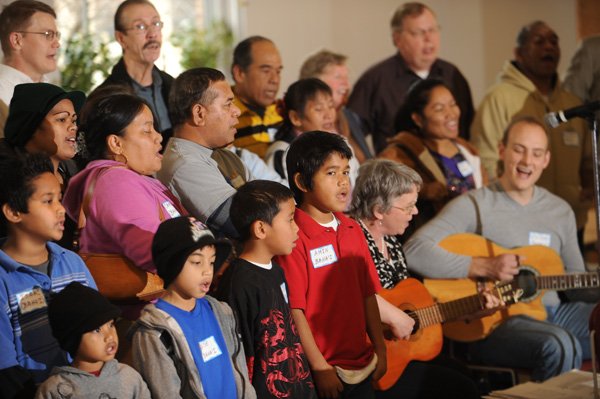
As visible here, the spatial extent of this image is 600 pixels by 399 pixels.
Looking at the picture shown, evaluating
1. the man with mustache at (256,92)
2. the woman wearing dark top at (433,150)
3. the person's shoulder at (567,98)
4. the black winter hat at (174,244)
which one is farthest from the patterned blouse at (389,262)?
the person's shoulder at (567,98)

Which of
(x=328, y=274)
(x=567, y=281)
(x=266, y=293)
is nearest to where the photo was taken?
(x=266, y=293)

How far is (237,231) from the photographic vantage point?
138 inches

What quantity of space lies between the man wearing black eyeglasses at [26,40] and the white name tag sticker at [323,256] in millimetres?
1558

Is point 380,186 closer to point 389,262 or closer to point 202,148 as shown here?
point 389,262

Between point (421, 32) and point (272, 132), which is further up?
point (421, 32)

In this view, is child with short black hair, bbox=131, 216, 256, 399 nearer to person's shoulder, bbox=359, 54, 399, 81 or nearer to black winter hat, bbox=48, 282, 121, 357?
black winter hat, bbox=48, 282, 121, 357

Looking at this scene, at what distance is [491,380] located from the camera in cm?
511

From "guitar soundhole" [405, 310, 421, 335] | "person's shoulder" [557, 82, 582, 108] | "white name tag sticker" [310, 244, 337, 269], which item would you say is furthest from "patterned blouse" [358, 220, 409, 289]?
"person's shoulder" [557, 82, 582, 108]

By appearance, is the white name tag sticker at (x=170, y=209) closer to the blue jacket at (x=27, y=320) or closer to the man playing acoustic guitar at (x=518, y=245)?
the blue jacket at (x=27, y=320)

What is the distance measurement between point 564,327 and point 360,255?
1.79m

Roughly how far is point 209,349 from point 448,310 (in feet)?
5.96

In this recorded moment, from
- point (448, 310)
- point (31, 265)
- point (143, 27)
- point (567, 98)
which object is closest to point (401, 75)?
point (567, 98)

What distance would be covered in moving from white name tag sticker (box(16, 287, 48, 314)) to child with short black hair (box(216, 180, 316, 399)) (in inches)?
26.6

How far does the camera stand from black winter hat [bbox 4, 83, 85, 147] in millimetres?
3426
